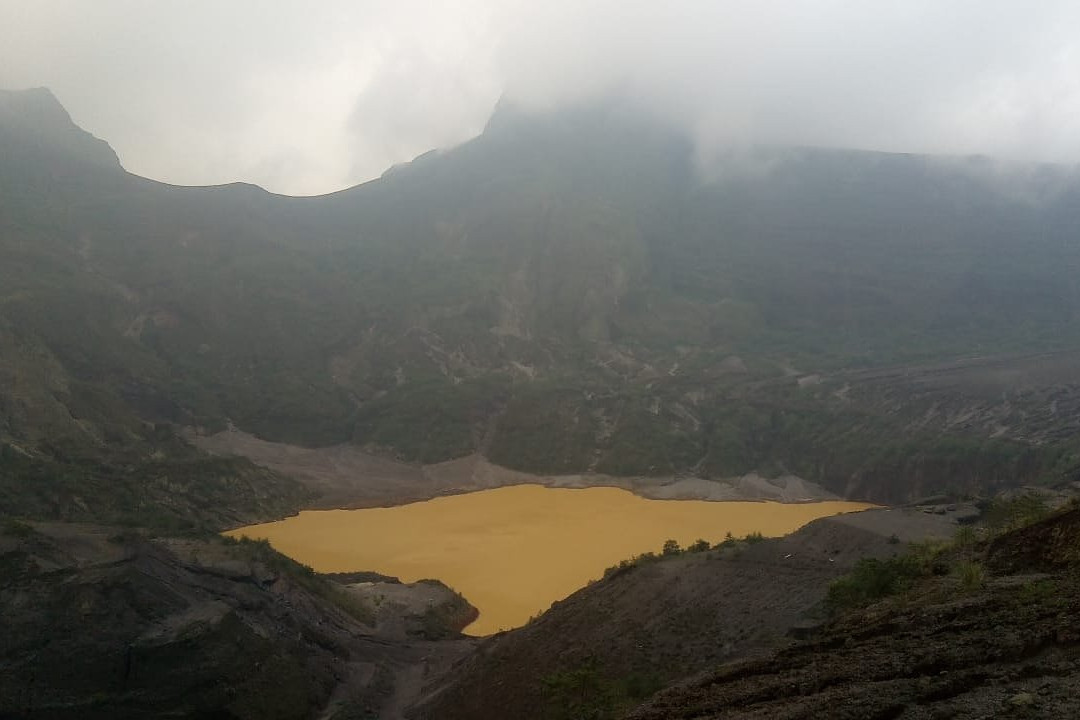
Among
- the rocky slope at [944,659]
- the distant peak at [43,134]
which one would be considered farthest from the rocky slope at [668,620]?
the distant peak at [43,134]

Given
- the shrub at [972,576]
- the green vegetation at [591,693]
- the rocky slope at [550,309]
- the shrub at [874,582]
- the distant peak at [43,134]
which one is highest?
the distant peak at [43,134]

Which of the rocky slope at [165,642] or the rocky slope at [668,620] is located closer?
the rocky slope at [668,620]

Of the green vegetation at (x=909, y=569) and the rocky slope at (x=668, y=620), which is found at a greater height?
the green vegetation at (x=909, y=569)

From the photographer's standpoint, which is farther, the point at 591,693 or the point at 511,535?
the point at 511,535

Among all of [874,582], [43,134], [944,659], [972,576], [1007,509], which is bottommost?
[874,582]

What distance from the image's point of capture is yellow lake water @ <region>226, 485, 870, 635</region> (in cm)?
3244

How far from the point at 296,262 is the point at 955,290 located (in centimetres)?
7971

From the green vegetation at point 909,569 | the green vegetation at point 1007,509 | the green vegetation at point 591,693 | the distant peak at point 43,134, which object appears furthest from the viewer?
the distant peak at point 43,134

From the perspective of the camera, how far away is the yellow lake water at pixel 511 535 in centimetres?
3244

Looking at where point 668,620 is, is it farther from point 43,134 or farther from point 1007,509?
point 43,134

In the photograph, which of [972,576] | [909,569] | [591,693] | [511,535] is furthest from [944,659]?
[511,535]

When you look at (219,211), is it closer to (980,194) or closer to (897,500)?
(897,500)

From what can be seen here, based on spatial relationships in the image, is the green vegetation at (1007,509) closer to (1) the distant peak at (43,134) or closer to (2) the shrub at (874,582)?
(2) the shrub at (874,582)

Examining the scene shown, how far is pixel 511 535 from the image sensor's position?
41500 mm
